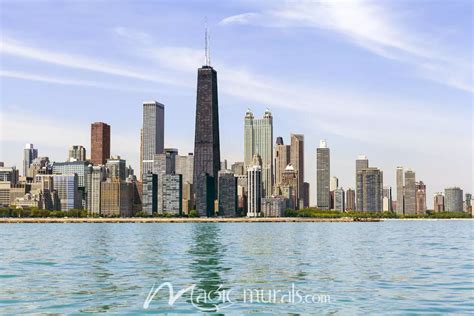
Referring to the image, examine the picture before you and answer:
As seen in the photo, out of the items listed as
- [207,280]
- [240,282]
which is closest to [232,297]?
[240,282]

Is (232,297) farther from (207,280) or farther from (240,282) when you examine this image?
(207,280)

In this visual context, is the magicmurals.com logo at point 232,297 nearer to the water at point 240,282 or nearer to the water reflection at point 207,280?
the water reflection at point 207,280

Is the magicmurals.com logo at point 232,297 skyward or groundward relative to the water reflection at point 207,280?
skyward

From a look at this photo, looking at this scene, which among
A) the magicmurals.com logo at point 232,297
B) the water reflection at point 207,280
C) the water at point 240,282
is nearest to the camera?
the water at point 240,282

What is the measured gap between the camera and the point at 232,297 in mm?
34625

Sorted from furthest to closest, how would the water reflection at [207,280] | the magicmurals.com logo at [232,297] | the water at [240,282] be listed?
the water reflection at [207,280], the magicmurals.com logo at [232,297], the water at [240,282]

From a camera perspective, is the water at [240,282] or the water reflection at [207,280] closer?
the water at [240,282]

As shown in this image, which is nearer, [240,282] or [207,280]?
[240,282]

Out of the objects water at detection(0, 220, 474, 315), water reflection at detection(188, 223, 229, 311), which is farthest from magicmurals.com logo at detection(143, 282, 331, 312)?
water at detection(0, 220, 474, 315)

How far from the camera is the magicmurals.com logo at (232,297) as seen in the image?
32500 mm

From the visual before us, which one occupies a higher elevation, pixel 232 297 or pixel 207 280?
pixel 232 297

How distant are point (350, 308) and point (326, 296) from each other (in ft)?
12.2

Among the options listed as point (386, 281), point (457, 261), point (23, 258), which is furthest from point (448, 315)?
point (23, 258)

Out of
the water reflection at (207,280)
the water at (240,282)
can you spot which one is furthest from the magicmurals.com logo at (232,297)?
the water at (240,282)
